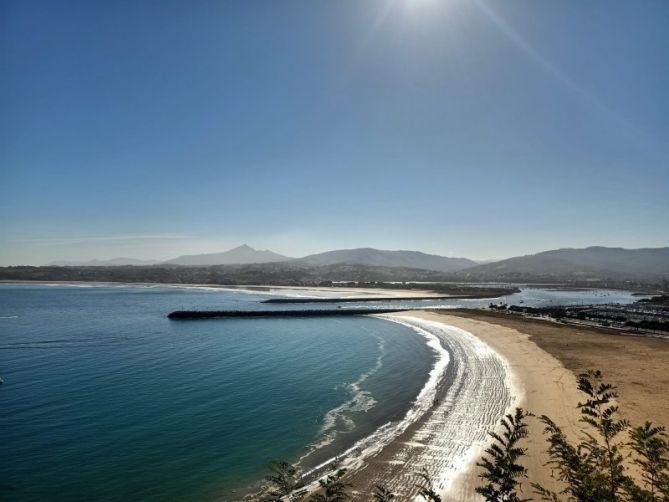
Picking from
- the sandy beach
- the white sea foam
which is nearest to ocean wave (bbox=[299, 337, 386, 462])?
the white sea foam

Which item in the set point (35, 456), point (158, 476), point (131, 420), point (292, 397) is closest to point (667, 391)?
point (292, 397)

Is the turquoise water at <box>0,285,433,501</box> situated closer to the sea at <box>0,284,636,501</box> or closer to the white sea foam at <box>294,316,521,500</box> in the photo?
the sea at <box>0,284,636,501</box>

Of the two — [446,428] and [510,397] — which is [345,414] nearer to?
[446,428]

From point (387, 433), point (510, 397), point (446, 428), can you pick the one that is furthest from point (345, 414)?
point (510, 397)

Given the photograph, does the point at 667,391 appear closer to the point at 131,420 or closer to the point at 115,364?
the point at 131,420

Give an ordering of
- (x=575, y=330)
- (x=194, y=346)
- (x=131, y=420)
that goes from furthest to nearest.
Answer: (x=575, y=330)
(x=194, y=346)
(x=131, y=420)
